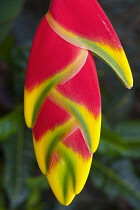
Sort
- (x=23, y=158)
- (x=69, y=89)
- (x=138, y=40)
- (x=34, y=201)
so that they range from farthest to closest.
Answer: (x=138, y=40) → (x=34, y=201) → (x=23, y=158) → (x=69, y=89)

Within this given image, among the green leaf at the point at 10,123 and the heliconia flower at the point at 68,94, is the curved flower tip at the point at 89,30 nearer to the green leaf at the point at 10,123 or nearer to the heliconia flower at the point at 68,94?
the heliconia flower at the point at 68,94

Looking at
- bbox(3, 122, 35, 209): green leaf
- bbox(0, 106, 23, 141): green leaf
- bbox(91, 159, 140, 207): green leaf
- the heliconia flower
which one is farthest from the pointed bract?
bbox(91, 159, 140, 207): green leaf

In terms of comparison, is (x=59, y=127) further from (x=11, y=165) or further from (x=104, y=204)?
(x=104, y=204)

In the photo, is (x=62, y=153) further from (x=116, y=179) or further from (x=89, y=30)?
(x=116, y=179)

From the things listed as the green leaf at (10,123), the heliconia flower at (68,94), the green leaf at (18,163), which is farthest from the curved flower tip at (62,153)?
the green leaf at (18,163)

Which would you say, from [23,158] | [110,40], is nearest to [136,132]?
[23,158]

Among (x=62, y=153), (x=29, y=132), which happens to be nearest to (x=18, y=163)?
(x=29, y=132)

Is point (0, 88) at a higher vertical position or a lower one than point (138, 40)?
higher
